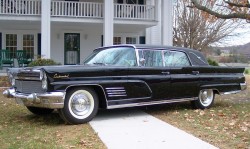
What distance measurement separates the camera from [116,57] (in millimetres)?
8156

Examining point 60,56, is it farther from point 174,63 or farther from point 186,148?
point 186,148

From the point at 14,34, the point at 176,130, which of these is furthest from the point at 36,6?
the point at 176,130

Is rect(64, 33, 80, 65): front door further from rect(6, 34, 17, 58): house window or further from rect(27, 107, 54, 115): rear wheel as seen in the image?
rect(27, 107, 54, 115): rear wheel

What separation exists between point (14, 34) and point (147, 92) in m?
15.8

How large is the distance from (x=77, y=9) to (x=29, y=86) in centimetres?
1367

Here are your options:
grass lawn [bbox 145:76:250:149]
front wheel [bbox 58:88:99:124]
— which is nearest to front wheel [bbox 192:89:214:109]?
grass lawn [bbox 145:76:250:149]

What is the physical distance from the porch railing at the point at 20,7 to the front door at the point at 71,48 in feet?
11.3

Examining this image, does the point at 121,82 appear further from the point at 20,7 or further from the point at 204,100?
the point at 20,7

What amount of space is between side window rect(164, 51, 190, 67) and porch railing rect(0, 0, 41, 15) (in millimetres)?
12212

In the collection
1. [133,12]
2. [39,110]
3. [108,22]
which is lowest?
[39,110]

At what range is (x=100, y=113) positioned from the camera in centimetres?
856

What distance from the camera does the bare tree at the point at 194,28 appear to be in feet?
101

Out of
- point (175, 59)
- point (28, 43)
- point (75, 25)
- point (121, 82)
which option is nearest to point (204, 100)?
point (175, 59)

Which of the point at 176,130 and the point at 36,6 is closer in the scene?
the point at 176,130
